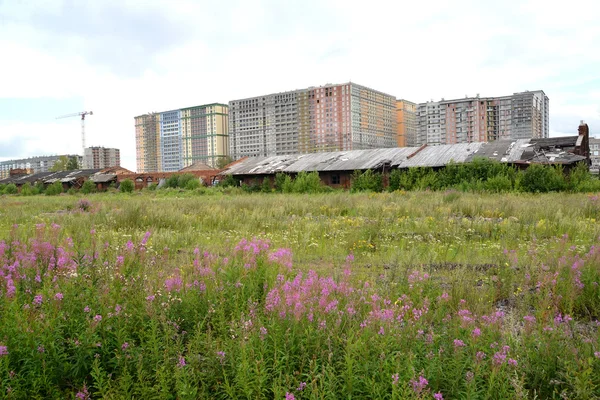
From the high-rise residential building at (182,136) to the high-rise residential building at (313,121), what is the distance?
9.62 meters

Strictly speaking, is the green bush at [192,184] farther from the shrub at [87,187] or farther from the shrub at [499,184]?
the shrub at [499,184]

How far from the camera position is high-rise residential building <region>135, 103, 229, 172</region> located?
172500mm

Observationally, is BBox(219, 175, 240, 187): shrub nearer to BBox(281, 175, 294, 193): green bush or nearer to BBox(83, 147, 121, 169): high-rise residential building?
BBox(281, 175, 294, 193): green bush

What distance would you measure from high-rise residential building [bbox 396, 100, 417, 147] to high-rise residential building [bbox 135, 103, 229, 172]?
220 feet

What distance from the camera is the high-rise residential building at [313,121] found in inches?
5541

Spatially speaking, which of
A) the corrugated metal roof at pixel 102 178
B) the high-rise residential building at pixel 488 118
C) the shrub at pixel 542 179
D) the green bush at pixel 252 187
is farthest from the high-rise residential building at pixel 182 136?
the shrub at pixel 542 179

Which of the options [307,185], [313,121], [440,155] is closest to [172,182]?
[307,185]

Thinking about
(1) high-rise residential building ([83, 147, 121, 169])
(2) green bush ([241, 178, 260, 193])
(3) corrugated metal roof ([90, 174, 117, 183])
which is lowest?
(2) green bush ([241, 178, 260, 193])

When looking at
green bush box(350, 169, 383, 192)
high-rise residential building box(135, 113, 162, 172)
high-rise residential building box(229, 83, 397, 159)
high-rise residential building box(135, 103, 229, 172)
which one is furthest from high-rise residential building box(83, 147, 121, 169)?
green bush box(350, 169, 383, 192)

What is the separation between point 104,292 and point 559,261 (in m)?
5.28

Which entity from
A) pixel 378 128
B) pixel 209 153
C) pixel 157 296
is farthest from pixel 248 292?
pixel 209 153

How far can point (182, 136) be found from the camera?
176250 mm

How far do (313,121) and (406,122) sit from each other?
4651cm

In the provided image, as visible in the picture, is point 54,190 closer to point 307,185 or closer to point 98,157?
point 307,185
